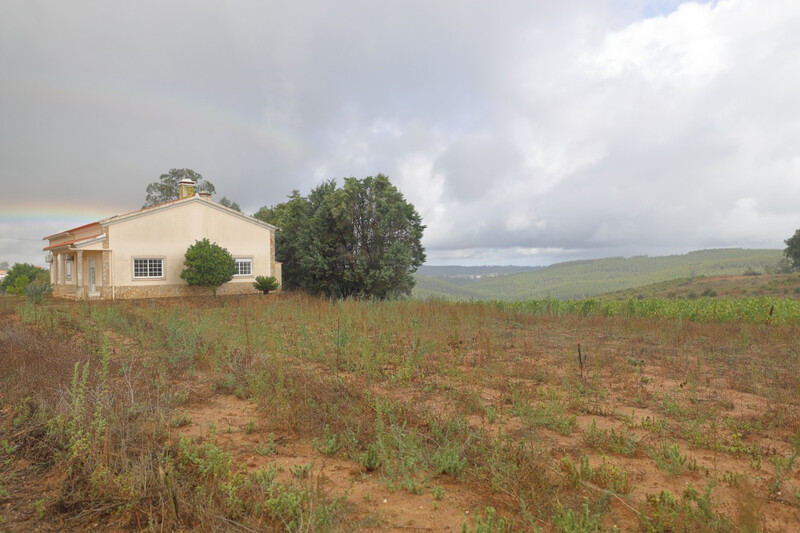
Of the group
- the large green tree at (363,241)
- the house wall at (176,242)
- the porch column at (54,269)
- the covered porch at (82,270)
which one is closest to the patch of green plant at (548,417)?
the large green tree at (363,241)

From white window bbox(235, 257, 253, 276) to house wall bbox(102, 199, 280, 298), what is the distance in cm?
21

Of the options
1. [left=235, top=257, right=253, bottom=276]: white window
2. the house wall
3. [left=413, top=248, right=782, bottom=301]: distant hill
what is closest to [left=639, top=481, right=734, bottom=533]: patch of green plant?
the house wall

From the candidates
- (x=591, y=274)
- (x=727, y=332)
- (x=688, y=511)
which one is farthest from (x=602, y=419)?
(x=591, y=274)

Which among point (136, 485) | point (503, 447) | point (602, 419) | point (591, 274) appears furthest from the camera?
point (591, 274)

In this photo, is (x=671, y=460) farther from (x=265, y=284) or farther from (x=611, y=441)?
(x=265, y=284)

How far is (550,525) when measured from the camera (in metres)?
2.90

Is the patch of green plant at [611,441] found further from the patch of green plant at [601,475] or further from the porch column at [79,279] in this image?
the porch column at [79,279]

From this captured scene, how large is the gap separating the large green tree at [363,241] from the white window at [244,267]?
150 inches

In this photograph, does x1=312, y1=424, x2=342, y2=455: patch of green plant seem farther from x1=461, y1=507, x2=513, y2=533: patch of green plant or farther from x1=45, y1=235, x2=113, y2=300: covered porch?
x1=45, y1=235, x2=113, y2=300: covered porch

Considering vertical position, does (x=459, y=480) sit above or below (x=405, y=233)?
below

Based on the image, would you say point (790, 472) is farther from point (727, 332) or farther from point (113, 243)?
point (113, 243)

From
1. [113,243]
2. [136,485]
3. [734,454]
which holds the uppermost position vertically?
[113,243]

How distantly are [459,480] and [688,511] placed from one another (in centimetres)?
163

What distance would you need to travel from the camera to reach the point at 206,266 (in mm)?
22344
